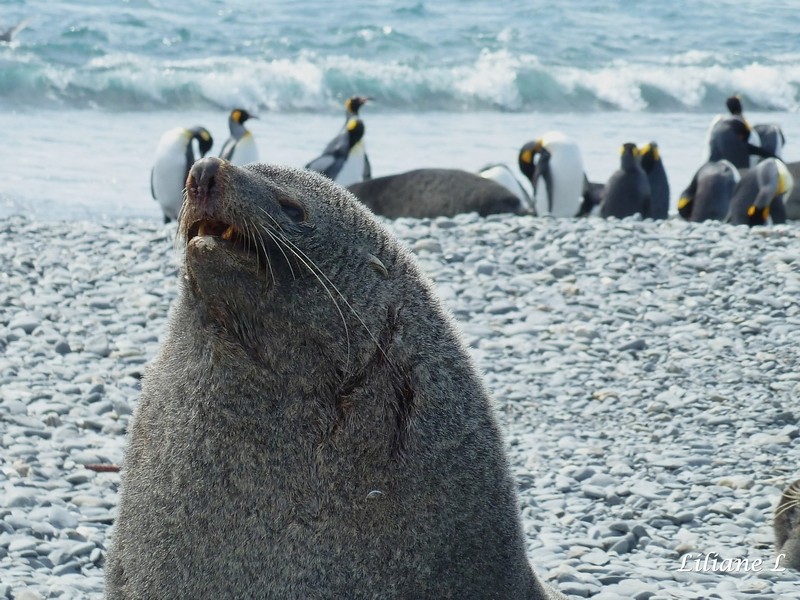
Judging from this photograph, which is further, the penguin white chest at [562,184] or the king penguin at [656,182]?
the penguin white chest at [562,184]

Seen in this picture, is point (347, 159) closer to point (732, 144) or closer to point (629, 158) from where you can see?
point (629, 158)

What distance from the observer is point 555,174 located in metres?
14.3

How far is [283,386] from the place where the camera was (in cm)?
244

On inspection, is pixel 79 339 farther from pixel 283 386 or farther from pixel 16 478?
pixel 283 386

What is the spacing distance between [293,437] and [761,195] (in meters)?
10.8

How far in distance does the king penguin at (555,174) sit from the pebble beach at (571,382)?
4.39m

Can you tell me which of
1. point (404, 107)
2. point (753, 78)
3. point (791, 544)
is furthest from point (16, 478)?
point (753, 78)

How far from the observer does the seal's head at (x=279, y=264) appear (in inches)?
91.4

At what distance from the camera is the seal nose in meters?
2.29

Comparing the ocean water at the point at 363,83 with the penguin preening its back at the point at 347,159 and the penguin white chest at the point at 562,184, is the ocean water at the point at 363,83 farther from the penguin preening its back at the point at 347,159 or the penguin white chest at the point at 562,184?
the penguin white chest at the point at 562,184

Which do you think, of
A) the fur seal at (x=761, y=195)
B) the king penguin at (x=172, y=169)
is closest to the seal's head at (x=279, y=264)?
the king penguin at (x=172, y=169)

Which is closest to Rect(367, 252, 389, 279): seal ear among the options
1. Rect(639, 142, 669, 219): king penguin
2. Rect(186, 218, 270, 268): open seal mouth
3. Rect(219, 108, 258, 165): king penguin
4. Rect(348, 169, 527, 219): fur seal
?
Rect(186, 218, 270, 268): open seal mouth

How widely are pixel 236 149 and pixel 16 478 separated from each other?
1019 cm

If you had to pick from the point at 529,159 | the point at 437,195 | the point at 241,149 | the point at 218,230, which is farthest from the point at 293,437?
the point at 529,159
